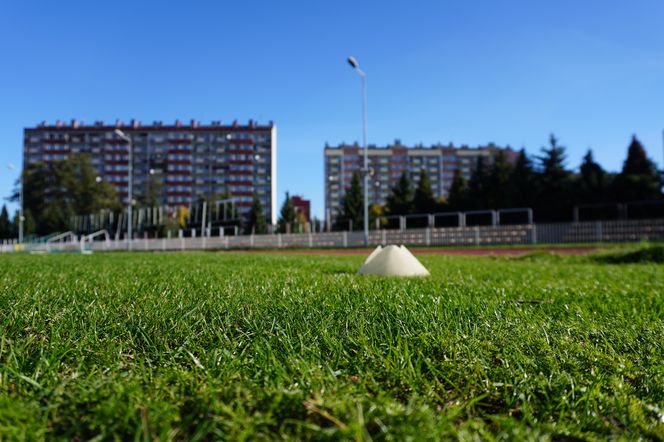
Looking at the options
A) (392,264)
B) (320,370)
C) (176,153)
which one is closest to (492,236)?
(392,264)

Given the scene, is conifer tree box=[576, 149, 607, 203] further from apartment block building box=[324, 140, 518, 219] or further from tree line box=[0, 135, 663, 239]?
apartment block building box=[324, 140, 518, 219]

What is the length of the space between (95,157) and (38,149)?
14150mm

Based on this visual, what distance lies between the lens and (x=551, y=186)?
137ft

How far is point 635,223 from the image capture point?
25062 mm

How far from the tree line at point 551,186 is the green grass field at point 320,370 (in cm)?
3674

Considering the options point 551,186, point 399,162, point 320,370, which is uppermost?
point 399,162

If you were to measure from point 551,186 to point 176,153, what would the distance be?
311 ft

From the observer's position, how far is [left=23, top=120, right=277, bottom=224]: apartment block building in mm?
110812

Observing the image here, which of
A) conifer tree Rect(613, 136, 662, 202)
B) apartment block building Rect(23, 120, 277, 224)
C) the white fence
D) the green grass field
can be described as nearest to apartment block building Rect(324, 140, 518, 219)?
apartment block building Rect(23, 120, 277, 224)

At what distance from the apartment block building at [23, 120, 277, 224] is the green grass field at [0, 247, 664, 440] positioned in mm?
108627

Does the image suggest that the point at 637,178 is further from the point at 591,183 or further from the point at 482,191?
the point at 482,191

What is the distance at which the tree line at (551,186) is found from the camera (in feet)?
124

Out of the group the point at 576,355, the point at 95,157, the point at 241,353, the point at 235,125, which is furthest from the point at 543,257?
the point at 95,157

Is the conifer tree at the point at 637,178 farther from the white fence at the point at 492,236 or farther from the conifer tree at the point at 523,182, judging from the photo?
the white fence at the point at 492,236
